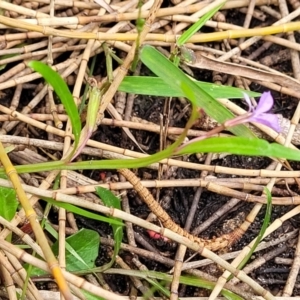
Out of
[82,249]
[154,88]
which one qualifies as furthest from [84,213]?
[154,88]

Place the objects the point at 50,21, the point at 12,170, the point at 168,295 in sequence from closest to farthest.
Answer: the point at 12,170
the point at 168,295
the point at 50,21

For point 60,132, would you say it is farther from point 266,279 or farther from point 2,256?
point 266,279

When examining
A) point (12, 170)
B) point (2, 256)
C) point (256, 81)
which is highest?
point (256, 81)

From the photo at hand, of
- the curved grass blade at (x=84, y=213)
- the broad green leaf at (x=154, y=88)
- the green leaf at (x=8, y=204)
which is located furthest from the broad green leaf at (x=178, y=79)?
the green leaf at (x=8, y=204)

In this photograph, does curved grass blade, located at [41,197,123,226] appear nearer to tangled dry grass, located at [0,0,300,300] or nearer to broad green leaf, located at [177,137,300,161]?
tangled dry grass, located at [0,0,300,300]

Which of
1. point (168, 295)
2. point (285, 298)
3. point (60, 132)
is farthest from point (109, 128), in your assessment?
point (285, 298)

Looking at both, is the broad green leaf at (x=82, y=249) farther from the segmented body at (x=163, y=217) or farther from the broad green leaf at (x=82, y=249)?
the segmented body at (x=163, y=217)

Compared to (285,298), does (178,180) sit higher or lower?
higher
